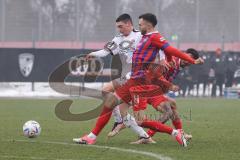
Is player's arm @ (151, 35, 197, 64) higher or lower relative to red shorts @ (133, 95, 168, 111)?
higher

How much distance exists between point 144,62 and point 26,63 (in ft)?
77.0

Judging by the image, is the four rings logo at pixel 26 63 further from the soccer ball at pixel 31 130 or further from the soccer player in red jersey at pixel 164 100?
the soccer player in red jersey at pixel 164 100

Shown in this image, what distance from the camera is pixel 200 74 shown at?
33500 millimetres

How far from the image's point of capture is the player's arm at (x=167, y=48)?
10.2 metres

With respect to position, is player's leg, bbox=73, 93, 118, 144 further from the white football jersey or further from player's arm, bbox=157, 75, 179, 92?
the white football jersey

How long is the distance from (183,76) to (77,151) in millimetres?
24180

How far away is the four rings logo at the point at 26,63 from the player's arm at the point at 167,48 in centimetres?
2313

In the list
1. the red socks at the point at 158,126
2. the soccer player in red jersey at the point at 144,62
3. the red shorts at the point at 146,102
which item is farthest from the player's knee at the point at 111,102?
the red socks at the point at 158,126

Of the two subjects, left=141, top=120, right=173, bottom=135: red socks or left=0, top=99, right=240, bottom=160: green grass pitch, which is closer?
left=0, top=99, right=240, bottom=160: green grass pitch

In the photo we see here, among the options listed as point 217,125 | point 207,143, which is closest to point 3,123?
point 217,125

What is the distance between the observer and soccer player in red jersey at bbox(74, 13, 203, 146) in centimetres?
1031

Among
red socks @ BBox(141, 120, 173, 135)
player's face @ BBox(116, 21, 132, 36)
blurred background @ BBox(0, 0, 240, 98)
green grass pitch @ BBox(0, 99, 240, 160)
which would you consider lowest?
green grass pitch @ BBox(0, 99, 240, 160)

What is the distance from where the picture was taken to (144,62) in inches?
415

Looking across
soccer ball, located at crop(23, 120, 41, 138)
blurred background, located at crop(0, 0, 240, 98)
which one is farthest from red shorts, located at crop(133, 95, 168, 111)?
blurred background, located at crop(0, 0, 240, 98)
